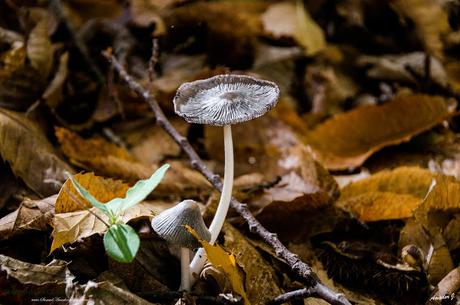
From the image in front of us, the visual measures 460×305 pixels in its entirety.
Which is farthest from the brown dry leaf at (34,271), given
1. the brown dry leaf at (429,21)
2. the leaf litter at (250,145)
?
the brown dry leaf at (429,21)

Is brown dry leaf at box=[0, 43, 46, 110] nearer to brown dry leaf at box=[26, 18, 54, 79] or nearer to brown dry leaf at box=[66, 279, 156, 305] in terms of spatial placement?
brown dry leaf at box=[26, 18, 54, 79]

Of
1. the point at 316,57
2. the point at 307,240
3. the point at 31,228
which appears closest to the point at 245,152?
the point at 307,240

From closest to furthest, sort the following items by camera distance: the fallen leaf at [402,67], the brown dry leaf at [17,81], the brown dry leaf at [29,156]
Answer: the brown dry leaf at [29,156]
the brown dry leaf at [17,81]
the fallen leaf at [402,67]

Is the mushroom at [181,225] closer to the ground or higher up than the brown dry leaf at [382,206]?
higher up

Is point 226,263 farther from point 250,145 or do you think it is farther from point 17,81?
point 17,81

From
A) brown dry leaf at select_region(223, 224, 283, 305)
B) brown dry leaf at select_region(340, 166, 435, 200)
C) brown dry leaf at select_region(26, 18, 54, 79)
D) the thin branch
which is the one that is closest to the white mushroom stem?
brown dry leaf at select_region(223, 224, 283, 305)

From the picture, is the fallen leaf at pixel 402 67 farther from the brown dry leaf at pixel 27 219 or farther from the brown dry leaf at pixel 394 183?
the brown dry leaf at pixel 27 219

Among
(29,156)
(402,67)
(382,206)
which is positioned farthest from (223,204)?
(402,67)
